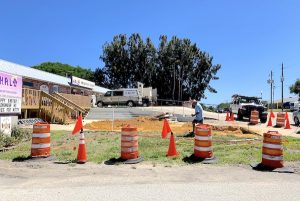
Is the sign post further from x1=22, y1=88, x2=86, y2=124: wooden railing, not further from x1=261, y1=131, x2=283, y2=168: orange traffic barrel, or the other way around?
x1=261, y1=131, x2=283, y2=168: orange traffic barrel

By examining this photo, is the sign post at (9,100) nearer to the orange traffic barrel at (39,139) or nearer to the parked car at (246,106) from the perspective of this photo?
the orange traffic barrel at (39,139)

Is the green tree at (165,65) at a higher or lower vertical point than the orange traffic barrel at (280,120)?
higher

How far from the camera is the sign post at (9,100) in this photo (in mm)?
15704

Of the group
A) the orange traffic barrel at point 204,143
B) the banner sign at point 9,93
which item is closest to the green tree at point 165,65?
the banner sign at point 9,93

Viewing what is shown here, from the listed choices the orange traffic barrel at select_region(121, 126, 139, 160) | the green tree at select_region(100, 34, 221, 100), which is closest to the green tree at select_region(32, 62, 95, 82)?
the green tree at select_region(100, 34, 221, 100)

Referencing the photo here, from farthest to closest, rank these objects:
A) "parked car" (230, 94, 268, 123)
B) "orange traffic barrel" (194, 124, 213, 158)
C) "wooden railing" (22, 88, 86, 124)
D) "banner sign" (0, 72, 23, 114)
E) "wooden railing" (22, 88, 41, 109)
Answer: "parked car" (230, 94, 268, 123) < "wooden railing" (22, 88, 86, 124) < "wooden railing" (22, 88, 41, 109) < "banner sign" (0, 72, 23, 114) < "orange traffic barrel" (194, 124, 213, 158)

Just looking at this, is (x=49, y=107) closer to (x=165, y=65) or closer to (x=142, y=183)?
(x=142, y=183)

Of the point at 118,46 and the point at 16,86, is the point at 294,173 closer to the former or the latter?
the point at 16,86

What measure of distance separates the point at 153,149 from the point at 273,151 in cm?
426

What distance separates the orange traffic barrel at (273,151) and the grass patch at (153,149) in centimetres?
75

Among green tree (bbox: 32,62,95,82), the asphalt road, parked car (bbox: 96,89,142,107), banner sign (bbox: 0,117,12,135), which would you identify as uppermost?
green tree (bbox: 32,62,95,82)

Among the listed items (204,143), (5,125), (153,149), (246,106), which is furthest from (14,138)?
(246,106)

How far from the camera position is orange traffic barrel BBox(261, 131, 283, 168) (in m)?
10.3

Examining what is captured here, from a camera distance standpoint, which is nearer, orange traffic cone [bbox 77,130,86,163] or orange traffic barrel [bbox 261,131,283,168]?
orange traffic barrel [bbox 261,131,283,168]
